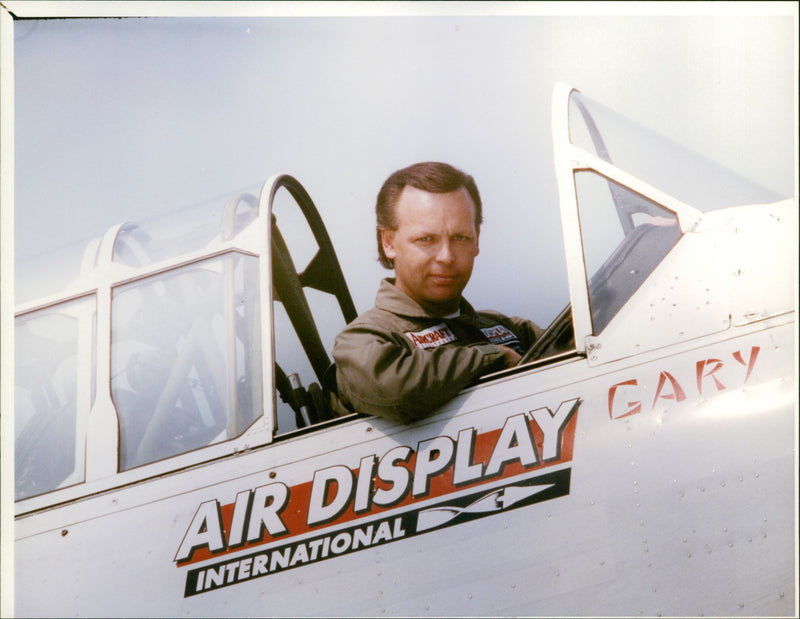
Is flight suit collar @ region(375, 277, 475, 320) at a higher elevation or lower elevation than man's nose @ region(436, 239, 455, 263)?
lower

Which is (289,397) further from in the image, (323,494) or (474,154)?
(474,154)

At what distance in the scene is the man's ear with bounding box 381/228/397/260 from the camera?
250 cm

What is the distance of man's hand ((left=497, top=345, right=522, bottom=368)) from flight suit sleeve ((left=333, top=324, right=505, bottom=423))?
0.01m

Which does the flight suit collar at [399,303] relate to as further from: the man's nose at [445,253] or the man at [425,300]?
the man's nose at [445,253]

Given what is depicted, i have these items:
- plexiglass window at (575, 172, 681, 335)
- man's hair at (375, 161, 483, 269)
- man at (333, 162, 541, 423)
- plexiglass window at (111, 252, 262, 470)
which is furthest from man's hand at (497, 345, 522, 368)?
plexiglass window at (111, 252, 262, 470)

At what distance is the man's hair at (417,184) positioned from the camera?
248 cm

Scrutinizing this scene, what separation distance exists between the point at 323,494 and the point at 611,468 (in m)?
0.87

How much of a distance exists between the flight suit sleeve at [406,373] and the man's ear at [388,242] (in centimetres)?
26

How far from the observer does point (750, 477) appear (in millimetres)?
2199

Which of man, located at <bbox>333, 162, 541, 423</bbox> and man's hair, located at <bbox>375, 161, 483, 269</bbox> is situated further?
man's hair, located at <bbox>375, 161, 483, 269</bbox>

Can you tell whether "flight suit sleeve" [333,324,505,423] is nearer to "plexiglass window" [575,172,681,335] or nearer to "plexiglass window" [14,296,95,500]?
"plexiglass window" [575,172,681,335]

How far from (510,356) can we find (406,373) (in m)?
0.34

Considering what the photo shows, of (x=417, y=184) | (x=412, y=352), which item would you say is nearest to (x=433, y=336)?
(x=412, y=352)

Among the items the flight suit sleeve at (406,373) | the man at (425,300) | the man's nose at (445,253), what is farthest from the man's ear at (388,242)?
the flight suit sleeve at (406,373)
